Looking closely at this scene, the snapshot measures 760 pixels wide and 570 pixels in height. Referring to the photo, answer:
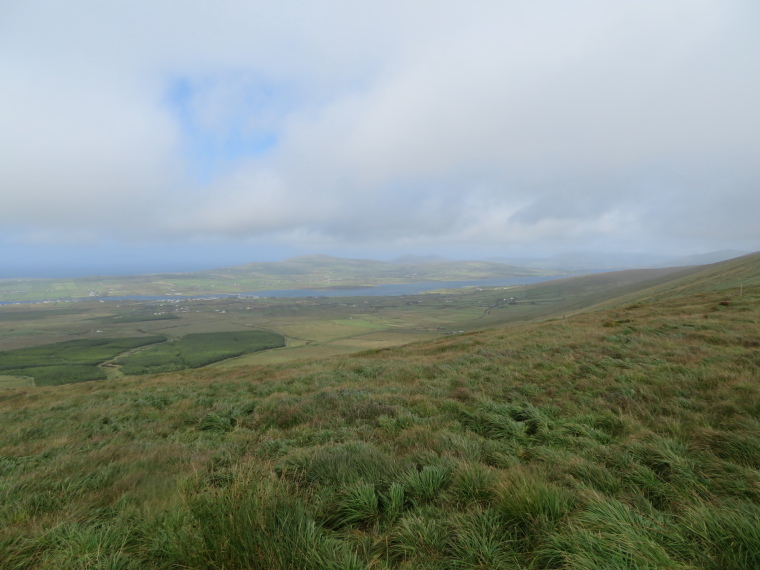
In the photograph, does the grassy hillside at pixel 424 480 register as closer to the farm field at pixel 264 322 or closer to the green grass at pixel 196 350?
the farm field at pixel 264 322

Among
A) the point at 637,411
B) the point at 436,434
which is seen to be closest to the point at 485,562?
the point at 436,434

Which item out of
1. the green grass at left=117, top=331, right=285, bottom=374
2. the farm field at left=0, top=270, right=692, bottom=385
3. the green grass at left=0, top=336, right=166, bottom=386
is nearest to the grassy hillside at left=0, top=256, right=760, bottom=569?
the farm field at left=0, top=270, right=692, bottom=385

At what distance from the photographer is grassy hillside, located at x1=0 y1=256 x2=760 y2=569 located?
97.2 inches

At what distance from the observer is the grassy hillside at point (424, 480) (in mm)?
2469

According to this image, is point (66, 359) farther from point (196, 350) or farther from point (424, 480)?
point (424, 480)

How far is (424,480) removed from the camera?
3641 millimetres

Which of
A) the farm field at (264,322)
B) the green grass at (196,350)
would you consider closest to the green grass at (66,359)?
the farm field at (264,322)

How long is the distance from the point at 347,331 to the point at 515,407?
88.5 m

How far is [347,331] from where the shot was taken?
93.3 m

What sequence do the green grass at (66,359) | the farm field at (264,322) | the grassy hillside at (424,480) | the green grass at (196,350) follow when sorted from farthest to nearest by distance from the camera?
the farm field at (264,322) → the green grass at (196,350) → the green grass at (66,359) → the grassy hillside at (424,480)

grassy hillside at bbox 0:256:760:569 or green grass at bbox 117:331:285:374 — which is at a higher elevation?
grassy hillside at bbox 0:256:760:569

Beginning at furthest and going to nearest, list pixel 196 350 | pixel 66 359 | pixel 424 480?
pixel 196 350 → pixel 66 359 → pixel 424 480

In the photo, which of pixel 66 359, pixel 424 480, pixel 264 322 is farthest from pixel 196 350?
pixel 424 480

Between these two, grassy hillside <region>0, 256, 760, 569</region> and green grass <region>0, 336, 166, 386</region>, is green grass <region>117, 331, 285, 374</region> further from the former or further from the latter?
grassy hillside <region>0, 256, 760, 569</region>
